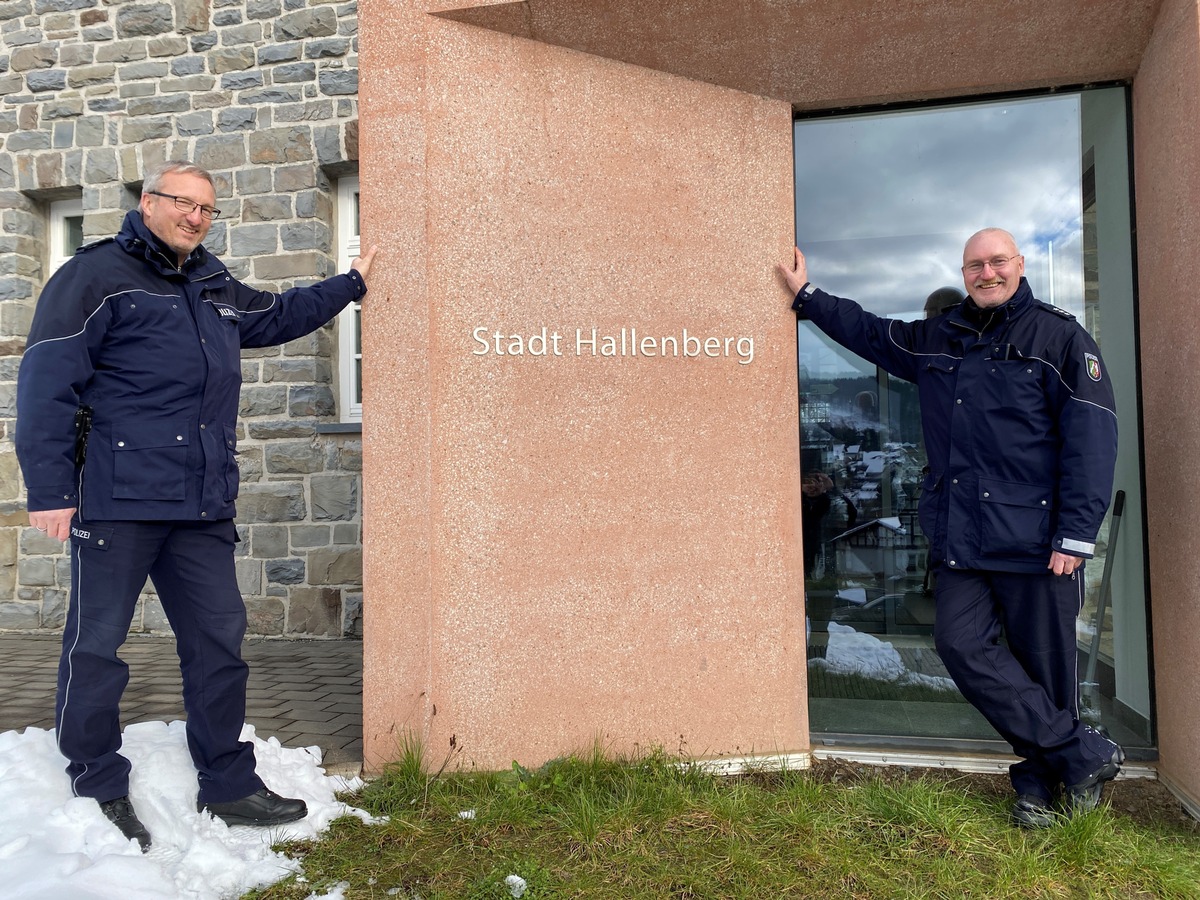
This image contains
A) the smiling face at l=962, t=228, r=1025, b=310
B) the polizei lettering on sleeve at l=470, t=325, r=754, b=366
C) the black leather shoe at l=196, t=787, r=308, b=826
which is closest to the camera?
the black leather shoe at l=196, t=787, r=308, b=826

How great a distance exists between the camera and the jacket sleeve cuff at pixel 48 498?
2.57 m

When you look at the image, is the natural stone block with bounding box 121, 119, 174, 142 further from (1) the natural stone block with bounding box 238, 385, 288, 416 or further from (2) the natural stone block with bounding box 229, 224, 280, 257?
(1) the natural stone block with bounding box 238, 385, 288, 416

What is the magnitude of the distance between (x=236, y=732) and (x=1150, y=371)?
3865 millimetres

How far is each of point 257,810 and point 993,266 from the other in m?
3.30

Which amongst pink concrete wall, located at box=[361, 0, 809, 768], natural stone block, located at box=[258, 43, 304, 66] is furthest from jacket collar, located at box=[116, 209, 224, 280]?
natural stone block, located at box=[258, 43, 304, 66]

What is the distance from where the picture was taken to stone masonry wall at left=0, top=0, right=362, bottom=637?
6551 mm

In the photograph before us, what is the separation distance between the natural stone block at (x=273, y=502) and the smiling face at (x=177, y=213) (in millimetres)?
3877

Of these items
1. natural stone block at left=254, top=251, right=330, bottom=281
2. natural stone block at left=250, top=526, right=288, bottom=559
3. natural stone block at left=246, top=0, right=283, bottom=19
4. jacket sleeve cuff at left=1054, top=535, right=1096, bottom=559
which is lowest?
natural stone block at left=250, top=526, right=288, bottom=559

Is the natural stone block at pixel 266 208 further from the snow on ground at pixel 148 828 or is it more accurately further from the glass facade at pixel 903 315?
the snow on ground at pixel 148 828

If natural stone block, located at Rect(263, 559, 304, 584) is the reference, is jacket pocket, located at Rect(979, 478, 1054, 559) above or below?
above

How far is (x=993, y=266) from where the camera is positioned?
3055 millimetres

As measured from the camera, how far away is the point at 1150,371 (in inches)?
135

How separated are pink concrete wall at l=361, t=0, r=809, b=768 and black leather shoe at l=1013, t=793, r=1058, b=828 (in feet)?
2.78

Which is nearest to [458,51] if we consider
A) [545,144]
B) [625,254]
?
[545,144]
